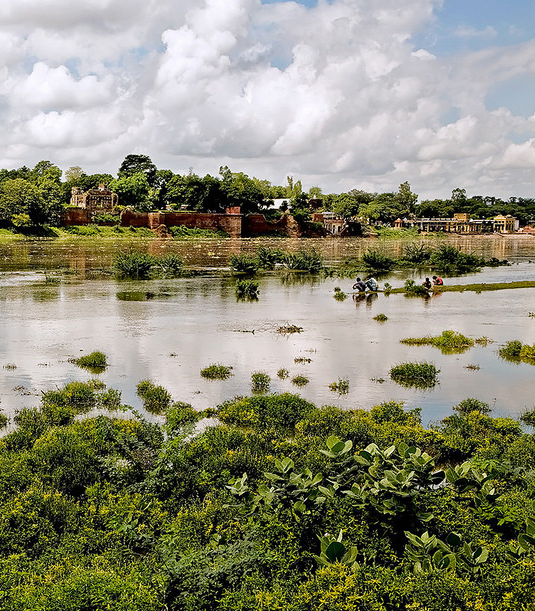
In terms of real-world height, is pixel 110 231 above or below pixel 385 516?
above

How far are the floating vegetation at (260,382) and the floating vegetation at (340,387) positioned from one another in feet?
4.17

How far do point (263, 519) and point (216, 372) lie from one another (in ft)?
25.2

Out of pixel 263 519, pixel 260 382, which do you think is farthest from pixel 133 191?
pixel 263 519

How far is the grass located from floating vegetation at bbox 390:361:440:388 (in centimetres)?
334

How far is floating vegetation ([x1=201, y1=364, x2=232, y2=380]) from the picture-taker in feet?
45.5

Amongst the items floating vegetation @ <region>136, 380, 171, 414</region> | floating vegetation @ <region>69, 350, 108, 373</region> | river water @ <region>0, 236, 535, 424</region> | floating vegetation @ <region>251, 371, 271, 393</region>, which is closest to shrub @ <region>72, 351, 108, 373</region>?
floating vegetation @ <region>69, 350, 108, 373</region>

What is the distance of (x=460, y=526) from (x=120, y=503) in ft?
11.9

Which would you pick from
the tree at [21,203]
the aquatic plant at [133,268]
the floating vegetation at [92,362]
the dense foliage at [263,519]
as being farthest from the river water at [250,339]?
the tree at [21,203]

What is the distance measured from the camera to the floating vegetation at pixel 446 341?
57.5 feet

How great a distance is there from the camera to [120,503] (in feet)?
24.2

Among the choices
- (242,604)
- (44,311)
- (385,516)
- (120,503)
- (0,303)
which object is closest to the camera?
(242,604)

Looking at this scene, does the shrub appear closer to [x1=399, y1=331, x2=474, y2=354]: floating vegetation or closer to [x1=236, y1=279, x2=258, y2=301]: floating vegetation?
[x1=399, y1=331, x2=474, y2=354]: floating vegetation

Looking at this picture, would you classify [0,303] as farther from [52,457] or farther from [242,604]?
[242,604]

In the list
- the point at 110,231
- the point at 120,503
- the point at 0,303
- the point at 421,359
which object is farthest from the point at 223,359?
the point at 110,231
